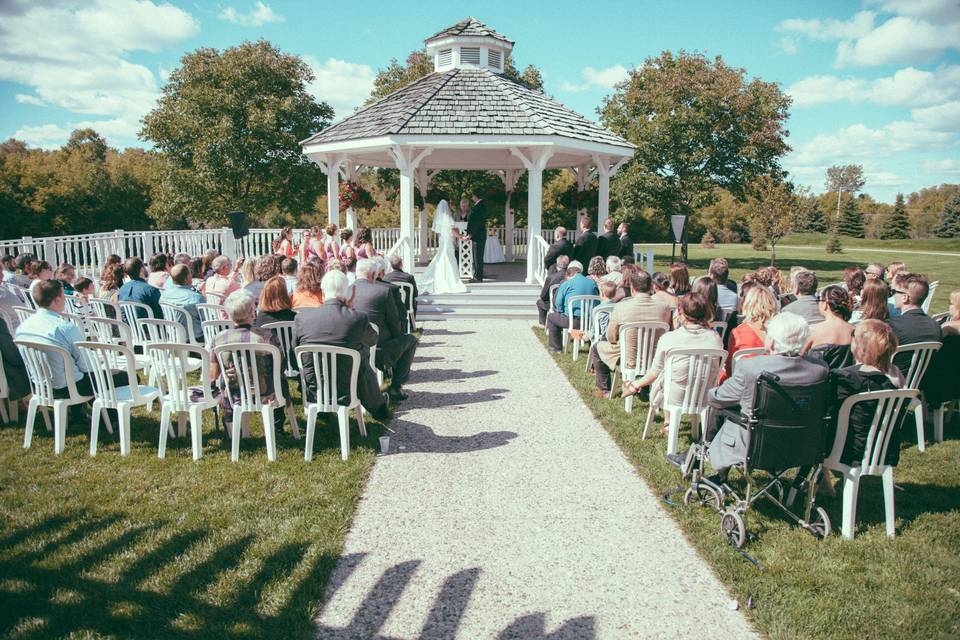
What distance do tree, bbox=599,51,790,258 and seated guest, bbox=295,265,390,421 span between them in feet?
77.4

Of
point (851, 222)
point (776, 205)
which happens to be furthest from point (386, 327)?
point (851, 222)

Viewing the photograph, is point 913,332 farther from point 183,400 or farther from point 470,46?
point 470,46

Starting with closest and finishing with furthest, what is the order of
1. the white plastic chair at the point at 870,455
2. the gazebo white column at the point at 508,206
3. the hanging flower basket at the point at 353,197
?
the white plastic chair at the point at 870,455 < the hanging flower basket at the point at 353,197 < the gazebo white column at the point at 508,206

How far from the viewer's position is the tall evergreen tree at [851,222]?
5722 centimetres

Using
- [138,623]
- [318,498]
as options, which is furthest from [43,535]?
[318,498]

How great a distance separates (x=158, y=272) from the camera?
8594 millimetres

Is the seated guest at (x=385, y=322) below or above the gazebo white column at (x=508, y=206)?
below

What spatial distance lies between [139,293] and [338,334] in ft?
11.2

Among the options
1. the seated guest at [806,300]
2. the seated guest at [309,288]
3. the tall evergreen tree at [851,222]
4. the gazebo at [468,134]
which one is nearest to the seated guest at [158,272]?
the seated guest at [309,288]

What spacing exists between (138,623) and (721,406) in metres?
3.58

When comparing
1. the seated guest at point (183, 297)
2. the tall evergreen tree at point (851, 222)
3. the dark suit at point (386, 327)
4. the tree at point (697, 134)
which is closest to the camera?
the dark suit at point (386, 327)

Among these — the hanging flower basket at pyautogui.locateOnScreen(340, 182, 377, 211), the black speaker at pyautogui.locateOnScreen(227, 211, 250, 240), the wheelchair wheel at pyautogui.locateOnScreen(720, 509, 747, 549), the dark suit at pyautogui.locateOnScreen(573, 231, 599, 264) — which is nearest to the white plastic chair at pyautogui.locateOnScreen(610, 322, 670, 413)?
the wheelchair wheel at pyautogui.locateOnScreen(720, 509, 747, 549)

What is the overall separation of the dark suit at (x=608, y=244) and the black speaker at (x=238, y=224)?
382 inches

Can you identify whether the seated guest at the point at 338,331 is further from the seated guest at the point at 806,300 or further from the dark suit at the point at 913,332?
the dark suit at the point at 913,332
